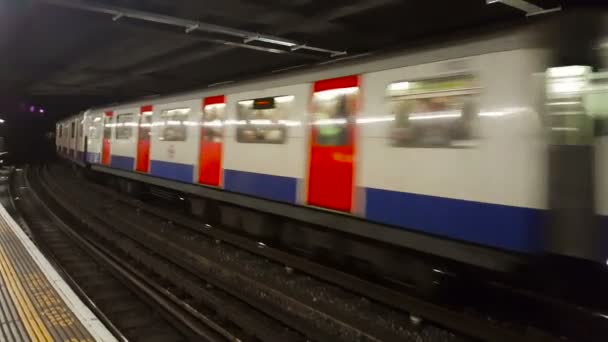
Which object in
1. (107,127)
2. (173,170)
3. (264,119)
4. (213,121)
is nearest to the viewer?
(264,119)

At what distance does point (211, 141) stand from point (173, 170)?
5.92 ft

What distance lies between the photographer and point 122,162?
13.0m

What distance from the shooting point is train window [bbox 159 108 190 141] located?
9578mm

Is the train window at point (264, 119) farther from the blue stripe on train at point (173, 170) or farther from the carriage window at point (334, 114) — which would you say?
the blue stripe on train at point (173, 170)

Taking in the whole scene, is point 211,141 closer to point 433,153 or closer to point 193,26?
point 193,26

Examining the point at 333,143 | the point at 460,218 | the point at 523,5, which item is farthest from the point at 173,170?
the point at 523,5

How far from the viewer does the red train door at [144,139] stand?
1123 cm

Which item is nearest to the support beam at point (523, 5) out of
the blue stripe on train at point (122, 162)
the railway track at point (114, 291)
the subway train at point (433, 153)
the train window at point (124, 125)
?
the subway train at point (433, 153)

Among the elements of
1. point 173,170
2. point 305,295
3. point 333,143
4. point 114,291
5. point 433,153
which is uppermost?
point 333,143

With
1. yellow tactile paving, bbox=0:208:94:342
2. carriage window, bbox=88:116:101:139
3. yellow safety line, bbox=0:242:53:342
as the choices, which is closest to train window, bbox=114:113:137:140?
carriage window, bbox=88:116:101:139

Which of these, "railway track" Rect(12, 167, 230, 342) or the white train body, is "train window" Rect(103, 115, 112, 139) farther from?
the white train body

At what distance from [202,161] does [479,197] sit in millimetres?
6027

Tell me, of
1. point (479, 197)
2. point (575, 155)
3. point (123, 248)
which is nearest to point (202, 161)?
point (123, 248)

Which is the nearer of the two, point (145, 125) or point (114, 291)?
point (114, 291)
